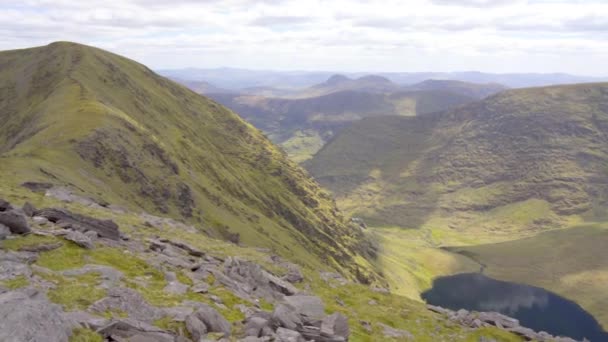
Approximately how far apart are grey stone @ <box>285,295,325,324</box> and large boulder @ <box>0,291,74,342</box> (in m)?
18.6

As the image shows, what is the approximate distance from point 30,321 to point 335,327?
21802mm

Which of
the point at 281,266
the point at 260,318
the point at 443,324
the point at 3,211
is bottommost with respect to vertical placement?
the point at 443,324

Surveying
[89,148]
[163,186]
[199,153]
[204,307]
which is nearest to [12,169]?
[89,148]

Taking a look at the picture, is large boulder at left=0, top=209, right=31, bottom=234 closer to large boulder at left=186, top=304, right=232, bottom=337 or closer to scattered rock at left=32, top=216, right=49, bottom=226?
scattered rock at left=32, top=216, right=49, bottom=226

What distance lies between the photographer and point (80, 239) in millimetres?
44531

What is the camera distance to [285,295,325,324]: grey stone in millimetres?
38306

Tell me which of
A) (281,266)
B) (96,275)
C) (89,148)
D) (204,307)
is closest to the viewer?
(204,307)

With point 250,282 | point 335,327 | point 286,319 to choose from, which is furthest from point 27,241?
point 335,327

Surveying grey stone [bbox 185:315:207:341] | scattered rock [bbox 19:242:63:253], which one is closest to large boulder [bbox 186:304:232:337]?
grey stone [bbox 185:315:207:341]

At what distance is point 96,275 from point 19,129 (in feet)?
512

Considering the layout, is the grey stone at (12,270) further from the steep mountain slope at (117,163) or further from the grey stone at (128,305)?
the steep mountain slope at (117,163)

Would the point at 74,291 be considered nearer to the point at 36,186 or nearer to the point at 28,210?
the point at 28,210

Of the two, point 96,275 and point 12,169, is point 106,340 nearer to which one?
point 96,275

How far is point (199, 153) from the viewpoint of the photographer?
649ft
